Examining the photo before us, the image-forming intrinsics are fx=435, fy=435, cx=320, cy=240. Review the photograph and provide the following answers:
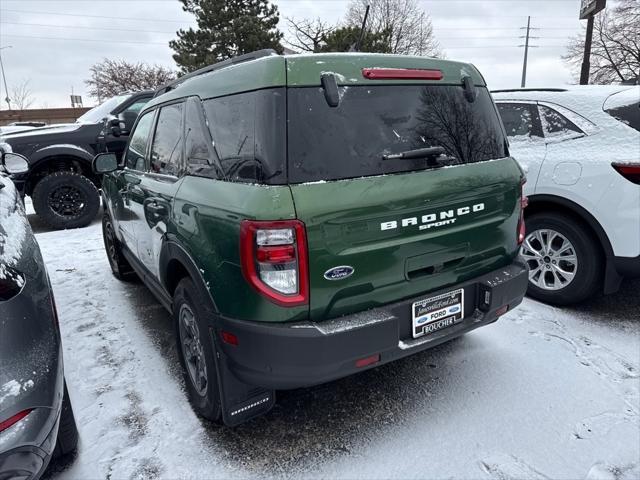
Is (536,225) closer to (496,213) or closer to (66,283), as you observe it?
(496,213)

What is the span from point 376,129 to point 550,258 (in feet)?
8.66

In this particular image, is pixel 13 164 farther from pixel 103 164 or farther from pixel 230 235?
pixel 230 235

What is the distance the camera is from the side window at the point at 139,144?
11.2 feet

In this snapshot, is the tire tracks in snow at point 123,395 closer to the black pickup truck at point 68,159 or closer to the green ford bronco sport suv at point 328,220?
the green ford bronco sport suv at point 328,220

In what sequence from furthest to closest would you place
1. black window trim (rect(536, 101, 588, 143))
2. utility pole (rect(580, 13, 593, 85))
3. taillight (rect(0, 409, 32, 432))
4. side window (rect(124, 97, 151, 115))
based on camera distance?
utility pole (rect(580, 13, 593, 85))
side window (rect(124, 97, 151, 115))
black window trim (rect(536, 101, 588, 143))
taillight (rect(0, 409, 32, 432))

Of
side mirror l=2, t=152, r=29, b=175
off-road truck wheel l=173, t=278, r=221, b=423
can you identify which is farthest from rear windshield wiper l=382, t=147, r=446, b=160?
side mirror l=2, t=152, r=29, b=175

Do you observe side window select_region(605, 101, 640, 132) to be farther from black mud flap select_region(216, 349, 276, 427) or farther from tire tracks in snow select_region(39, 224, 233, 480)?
tire tracks in snow select_region(39, 224, 233, 480)

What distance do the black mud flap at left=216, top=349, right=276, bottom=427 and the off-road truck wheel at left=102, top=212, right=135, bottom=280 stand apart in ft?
9.70

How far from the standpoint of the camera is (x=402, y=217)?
6.68 ft

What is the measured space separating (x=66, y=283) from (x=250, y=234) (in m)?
4.04

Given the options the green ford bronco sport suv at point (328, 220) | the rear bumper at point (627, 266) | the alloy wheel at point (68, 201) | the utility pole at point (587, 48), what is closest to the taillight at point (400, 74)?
the green ford bronco sport suv at point (328, 220)

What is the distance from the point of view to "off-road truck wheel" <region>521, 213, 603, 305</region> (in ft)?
11.9

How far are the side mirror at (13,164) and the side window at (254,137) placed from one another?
2.27 m

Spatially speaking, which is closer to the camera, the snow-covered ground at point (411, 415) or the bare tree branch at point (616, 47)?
the snow-covered ground at point (411, 415)
